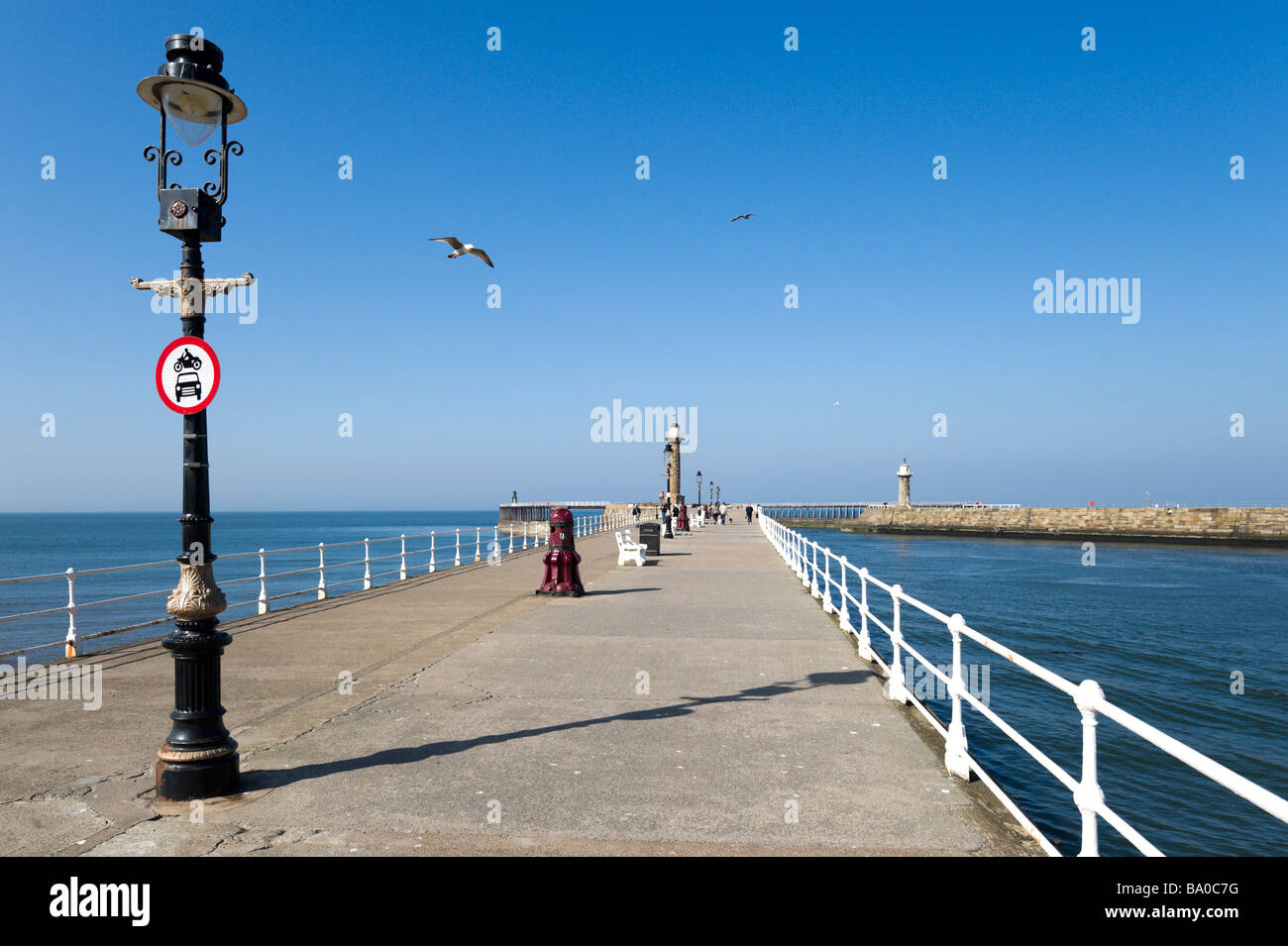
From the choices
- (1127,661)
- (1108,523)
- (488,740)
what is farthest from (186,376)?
(1108,523)

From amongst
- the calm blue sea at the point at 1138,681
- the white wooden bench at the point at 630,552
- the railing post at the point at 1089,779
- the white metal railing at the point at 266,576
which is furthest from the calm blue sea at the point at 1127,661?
the railing post at the point at 1089,779

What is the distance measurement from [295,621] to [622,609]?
17.4 feet

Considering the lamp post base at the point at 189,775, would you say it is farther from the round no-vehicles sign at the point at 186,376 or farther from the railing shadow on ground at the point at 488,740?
the round no-vehicles sign at the point at 186,376

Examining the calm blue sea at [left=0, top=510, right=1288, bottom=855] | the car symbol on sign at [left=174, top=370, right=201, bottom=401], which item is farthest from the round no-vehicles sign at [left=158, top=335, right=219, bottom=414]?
the calm blue sea at [left=0, top=510, right=1288, bottom=855]

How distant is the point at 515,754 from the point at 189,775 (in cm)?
214

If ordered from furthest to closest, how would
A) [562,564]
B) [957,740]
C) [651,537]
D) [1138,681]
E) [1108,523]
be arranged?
[1108,523] → [651,537] → [1138,681] → [562,564] → [957,740]

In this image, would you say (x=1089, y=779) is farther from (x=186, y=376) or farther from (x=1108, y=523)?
(x=1108, y=523)

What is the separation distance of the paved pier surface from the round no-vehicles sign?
254 cm

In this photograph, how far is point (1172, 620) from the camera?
1083 inches

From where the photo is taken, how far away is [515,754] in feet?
20.7

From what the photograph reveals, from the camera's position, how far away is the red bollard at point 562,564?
16.3 meters
